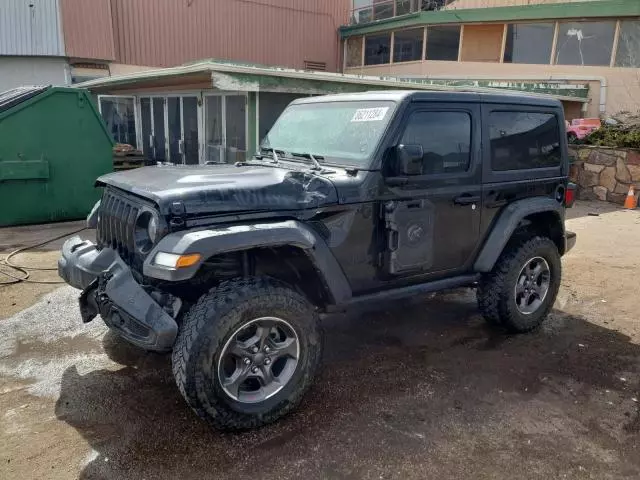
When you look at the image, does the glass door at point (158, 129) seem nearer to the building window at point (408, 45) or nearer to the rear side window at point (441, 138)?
the rear side window at point (441, 138)

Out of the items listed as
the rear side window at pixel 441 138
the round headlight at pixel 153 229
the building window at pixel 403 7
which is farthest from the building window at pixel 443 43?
the round headlight at pixel 153 229

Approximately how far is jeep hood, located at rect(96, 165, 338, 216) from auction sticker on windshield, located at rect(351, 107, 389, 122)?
2.03ft

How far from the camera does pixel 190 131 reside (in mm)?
12555

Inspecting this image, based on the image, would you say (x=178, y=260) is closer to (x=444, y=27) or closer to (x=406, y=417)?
(x=406, y=417)

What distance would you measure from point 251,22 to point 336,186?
64.6 ft

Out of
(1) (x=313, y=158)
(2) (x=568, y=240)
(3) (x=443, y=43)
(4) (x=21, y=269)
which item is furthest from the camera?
(3) (x=443, y=43)

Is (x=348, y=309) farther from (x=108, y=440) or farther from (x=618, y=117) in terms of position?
(x=618, y=117)

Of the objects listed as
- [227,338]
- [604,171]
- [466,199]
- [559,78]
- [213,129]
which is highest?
[559,78]

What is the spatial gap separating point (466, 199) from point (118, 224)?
8.15 feet

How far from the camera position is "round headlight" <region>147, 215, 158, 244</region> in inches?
→ 117

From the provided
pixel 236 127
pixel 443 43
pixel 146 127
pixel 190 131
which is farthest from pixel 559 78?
pixel 146 127

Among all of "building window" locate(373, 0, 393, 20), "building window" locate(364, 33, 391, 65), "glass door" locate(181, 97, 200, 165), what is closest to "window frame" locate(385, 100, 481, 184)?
"glass door" locate(181, 97, 200, 165)

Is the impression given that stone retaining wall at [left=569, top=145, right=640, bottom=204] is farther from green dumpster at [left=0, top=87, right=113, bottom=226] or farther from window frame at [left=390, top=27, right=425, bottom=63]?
green dumpster at [left=0, top=87, right=113, bottom=226]

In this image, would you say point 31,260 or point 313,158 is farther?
point 31,260
